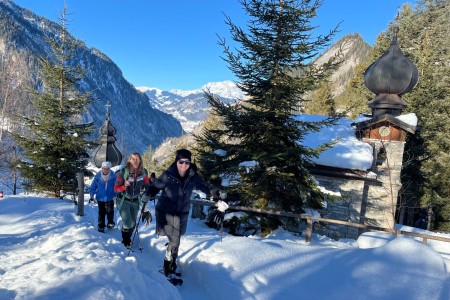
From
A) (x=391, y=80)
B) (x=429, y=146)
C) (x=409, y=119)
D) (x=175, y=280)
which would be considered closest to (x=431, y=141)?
(x=429, y=146)

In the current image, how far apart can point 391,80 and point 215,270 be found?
14.1 metres

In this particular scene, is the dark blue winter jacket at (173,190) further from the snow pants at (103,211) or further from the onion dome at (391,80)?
the onion dome at (391,80)

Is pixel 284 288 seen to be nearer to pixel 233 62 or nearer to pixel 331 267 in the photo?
pixel 331 267

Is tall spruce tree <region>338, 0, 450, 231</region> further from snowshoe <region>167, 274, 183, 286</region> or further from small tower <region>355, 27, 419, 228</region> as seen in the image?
snowshoe <region>167, 274, 183, 286</region>

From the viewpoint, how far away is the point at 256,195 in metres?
9.02

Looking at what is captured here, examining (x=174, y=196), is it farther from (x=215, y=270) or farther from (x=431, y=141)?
(x=431, y=141)

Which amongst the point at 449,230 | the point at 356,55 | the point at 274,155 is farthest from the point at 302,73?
the point at 356,55

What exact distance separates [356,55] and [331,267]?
12605 cm

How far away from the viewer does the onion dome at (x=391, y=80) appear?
1478 cm

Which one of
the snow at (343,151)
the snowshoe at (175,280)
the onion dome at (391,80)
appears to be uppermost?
the onion dome at (391,80)

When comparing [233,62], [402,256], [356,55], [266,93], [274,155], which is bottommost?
[402,256]

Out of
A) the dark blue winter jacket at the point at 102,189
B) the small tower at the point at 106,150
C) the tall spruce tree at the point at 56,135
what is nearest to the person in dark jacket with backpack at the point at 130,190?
the dark blue winter jacket at the point at 102,189

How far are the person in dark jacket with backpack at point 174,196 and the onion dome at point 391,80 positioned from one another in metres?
13.3

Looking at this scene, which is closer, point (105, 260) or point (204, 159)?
point (105, 260)
